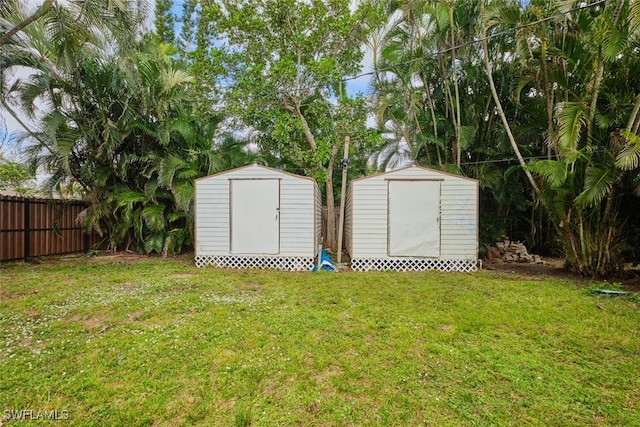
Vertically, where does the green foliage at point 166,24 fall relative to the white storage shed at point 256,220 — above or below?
above

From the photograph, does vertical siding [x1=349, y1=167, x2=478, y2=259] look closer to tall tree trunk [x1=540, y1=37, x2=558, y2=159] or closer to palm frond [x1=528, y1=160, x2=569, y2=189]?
palm frond [x1=528, y1=160, x2=569, y2=189]

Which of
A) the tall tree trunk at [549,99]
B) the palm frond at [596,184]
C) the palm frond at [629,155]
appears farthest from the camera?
the tall tree trunk at [549,99]

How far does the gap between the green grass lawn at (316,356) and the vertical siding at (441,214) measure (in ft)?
6.08

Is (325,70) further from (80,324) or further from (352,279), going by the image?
(80,324)

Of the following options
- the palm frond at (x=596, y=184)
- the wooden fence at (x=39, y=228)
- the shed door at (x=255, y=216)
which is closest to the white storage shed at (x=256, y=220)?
the shed door at (x=255, y=216)

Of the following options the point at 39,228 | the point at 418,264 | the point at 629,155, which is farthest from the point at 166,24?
the point at 629,155

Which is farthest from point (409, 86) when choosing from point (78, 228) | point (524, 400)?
point (78, 228)

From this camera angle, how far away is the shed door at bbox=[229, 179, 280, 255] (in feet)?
22.5

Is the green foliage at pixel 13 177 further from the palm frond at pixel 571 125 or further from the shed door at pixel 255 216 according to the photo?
the palm frond at pixel 571 125

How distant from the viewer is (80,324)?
342 cm

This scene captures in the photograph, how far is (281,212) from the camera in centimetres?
683

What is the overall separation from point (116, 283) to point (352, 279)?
410cm

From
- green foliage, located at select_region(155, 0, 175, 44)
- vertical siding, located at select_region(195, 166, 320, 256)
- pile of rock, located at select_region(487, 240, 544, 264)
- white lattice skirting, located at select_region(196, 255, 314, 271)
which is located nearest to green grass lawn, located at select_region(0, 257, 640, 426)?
white lattice skirting, located at select_region(196, 255, 314, 271)

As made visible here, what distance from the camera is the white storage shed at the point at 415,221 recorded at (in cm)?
668
